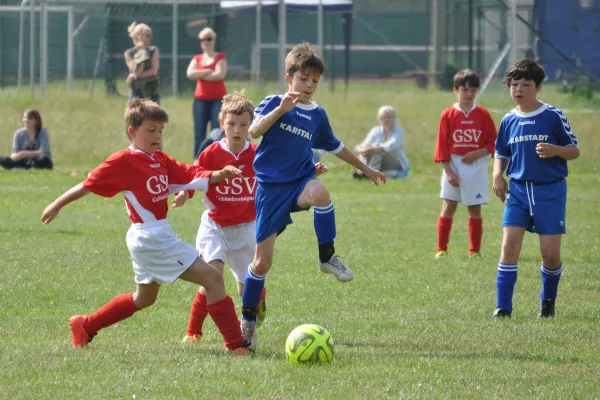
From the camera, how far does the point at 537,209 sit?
7.38 m

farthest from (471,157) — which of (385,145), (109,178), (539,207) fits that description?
(385,145)

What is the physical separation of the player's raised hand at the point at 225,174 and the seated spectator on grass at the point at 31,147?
35.2 ft

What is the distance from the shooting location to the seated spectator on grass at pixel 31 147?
16484 mm

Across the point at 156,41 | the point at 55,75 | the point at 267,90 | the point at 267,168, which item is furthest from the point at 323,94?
the point at 267,168

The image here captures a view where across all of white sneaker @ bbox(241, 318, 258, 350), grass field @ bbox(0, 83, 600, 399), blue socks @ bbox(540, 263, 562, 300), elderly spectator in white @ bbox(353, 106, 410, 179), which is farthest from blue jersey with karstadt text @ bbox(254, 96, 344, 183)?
elderly spectator in white @ bbox(353, 106, 410, 179)

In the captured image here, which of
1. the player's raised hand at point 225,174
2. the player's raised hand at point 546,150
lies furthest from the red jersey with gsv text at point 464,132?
the player's raised hand at point 225,174

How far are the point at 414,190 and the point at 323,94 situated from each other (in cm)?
552

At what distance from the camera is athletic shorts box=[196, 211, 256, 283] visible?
695cm

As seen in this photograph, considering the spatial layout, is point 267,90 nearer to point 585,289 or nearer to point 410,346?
point 585,289

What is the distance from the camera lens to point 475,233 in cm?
1060

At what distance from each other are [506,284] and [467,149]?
3289 mm

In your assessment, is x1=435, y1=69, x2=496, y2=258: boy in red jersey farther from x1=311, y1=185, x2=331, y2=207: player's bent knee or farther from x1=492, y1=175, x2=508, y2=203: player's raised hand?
x1=311, y1=185, x2=331, y2=207: player's bent knee

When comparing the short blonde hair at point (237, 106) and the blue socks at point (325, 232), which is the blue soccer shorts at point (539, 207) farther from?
the short blonde hair at point (237, 106)

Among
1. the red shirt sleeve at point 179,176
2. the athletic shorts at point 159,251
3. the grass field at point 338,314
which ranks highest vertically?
the red shirt sleeve at point 179,176
